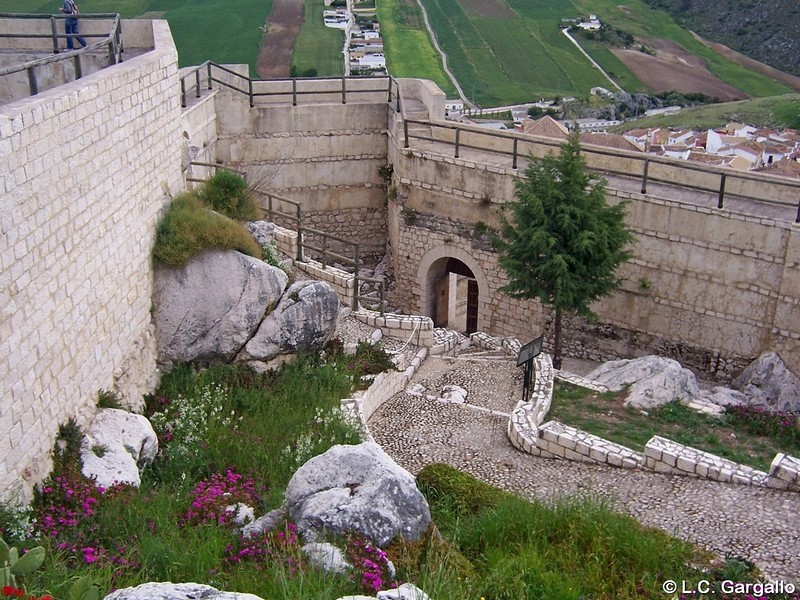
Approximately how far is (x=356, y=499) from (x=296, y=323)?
5.40 meters

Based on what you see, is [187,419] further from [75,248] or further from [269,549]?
[269,549]

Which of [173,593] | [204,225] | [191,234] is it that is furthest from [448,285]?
[173,593]

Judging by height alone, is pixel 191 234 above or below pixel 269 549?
above

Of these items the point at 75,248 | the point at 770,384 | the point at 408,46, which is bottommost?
the point at 770,384

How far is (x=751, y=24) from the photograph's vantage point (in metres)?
85.2

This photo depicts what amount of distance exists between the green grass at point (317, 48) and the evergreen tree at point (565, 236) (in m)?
43.2

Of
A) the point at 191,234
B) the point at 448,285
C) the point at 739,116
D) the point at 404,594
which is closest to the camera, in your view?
the point at 404,594

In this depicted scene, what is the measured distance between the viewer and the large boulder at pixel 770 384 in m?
14.3

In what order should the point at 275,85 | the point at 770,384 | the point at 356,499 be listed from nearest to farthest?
1. the point at 356,499
2. the point at 770,384
3. the point at 275,85

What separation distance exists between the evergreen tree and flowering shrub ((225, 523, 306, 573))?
8.40 meters

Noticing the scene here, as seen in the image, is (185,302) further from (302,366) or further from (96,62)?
(96,62)

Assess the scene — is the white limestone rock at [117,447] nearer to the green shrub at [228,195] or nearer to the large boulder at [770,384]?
the green shrub at [228,195]

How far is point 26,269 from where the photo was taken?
798 cm

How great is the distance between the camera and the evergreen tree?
14492 mm
